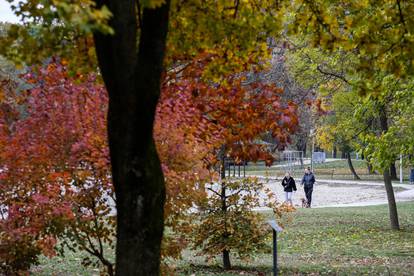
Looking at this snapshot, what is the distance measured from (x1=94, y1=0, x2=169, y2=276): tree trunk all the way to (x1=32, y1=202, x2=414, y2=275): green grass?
258 inches

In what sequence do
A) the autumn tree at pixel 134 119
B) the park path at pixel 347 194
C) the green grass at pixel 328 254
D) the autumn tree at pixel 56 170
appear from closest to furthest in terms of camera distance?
the autumn tree at pixel 134 119
the autumn tree at pixel 56 170
the green grass at pixel 328 254
the park path at pixel 347 194

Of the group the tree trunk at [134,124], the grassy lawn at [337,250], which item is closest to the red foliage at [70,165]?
the tree trunk at [134,124]

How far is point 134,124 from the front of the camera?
5746mm

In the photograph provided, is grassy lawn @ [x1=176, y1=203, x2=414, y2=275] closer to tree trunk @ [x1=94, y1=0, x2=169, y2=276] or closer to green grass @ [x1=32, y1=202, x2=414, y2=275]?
green grass @ [x1=32, y1=202, x2=414, y2=275]

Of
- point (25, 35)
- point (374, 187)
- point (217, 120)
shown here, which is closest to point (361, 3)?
point (217, 120)

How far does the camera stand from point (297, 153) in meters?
73.9

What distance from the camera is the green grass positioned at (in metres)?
12.6

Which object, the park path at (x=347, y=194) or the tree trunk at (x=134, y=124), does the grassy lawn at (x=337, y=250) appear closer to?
the tree trunk at (x=134, y=124)

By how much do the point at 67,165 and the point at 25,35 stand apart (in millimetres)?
2664

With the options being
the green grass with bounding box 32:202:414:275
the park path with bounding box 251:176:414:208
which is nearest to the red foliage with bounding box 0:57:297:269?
the green grass with bounding box 32:202:414:275

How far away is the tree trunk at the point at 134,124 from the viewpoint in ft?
18.6

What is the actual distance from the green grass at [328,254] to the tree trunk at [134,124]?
6.55 metres

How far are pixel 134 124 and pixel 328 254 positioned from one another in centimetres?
1051

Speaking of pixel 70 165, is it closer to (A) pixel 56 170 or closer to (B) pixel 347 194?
(A) pixel 56 170
